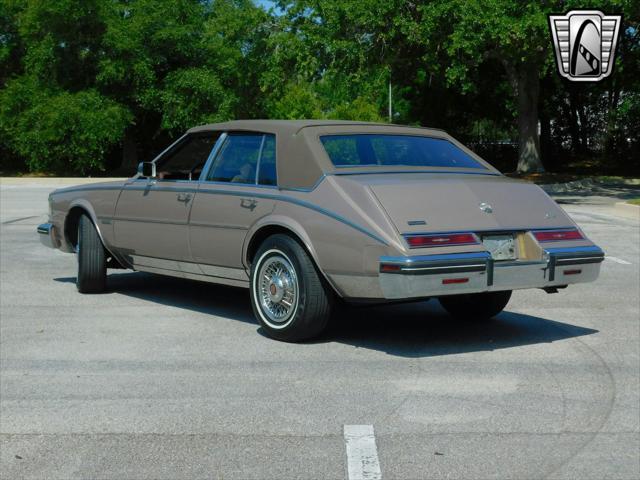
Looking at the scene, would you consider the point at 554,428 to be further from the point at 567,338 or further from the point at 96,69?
the point at 96,69

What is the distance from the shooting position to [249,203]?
7648 mm

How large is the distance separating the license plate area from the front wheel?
1160 mm

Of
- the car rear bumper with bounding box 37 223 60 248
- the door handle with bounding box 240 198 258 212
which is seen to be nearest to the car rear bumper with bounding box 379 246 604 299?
the door handle with bounding box 240 198 258 212

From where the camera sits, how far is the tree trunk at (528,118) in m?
37.9

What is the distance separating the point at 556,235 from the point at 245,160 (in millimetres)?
2503

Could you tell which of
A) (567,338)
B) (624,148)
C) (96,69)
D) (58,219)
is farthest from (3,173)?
(567,338)

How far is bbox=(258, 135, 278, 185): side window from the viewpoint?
25.2ft

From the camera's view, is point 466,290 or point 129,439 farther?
point 466,290

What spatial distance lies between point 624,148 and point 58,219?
125 ft

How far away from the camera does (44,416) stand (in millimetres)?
5309

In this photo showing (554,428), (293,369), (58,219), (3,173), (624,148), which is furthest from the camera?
(3,173)

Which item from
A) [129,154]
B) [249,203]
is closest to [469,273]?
[249,203]

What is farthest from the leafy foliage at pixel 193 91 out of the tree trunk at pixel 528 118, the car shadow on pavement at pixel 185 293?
the car shadow on pavement at pixel 185 293

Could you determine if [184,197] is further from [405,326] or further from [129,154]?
[129,154]
